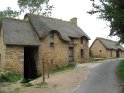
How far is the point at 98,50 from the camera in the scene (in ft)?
187

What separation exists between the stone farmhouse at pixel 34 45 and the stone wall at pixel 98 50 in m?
14.6

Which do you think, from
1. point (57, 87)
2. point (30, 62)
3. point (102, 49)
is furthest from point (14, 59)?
point (102, 49)

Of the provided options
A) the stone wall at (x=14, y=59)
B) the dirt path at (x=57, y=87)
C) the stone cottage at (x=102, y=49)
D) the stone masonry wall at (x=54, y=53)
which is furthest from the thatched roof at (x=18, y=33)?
the stone cottage at (x=102, y=49)

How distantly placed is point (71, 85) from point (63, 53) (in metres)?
15.2

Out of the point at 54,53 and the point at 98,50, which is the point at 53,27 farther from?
the point at 98,50

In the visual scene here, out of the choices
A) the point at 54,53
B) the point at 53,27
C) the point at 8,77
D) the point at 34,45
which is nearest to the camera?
the point at 8,77

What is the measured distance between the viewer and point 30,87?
23141 millimetres

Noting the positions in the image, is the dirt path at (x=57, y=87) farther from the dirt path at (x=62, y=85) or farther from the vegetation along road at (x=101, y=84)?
the vegetation along road at (x=101, y=84)

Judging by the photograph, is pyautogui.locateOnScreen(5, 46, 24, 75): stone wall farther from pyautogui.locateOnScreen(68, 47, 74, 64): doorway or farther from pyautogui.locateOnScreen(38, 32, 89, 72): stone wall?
pyautogui.locateOnScreen(68, 47, 74, 64): doorway

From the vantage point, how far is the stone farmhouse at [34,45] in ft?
103

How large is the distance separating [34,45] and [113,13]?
14.3m

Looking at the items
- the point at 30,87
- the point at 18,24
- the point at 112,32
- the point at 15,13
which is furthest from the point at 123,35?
the point at 15,13

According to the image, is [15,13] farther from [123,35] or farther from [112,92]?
[112,92]

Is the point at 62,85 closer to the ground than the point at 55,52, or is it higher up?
closer to the ground
